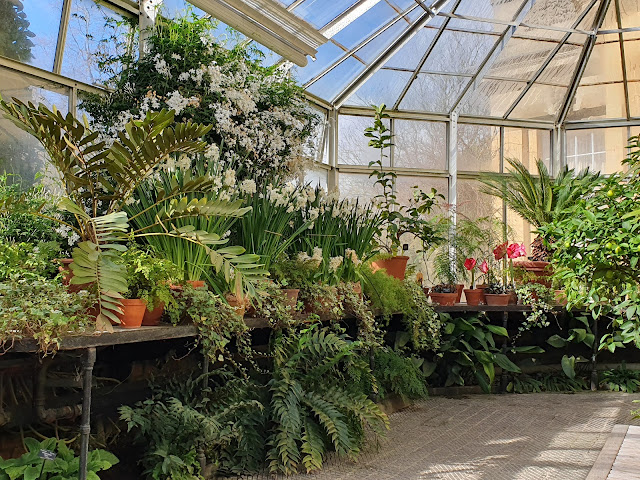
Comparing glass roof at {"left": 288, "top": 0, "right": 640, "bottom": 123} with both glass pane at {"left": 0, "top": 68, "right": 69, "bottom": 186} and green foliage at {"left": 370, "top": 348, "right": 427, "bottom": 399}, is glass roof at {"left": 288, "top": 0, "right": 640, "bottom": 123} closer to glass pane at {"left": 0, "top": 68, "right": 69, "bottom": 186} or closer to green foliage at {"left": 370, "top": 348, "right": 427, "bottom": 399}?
glass pane at {"left": 0, "top": 68, "right": 69, "bottom": 186}

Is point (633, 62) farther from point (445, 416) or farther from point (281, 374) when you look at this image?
point (281, 374)

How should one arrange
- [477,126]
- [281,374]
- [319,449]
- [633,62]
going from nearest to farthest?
Result: 1. [319,449]
2. [281,374]
3. [633,62]
4. [477,126]

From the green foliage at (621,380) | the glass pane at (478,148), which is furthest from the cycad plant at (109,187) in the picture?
the glass pane at (478,148)

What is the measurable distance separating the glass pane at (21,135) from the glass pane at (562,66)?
614cm

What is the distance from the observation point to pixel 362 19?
694cm

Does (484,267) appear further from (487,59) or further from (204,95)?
(204,95)

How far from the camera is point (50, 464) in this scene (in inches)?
100

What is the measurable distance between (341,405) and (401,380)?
1408 millimetres

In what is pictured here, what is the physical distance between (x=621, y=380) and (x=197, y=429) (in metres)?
4.51

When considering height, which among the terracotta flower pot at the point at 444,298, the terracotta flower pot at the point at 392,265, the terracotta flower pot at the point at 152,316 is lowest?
the terracotta flower pot at the point at 152,316

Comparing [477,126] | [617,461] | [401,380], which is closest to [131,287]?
[617,461]

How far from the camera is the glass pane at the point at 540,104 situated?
27.9 feet

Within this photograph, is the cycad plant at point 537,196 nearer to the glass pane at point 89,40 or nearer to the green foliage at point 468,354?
the green foliage at point 468,354

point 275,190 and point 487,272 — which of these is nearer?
point 275,190
